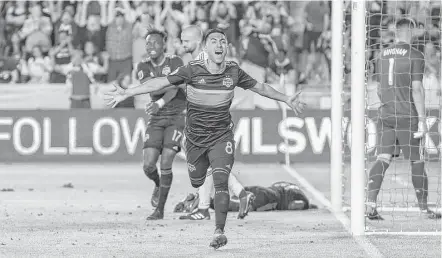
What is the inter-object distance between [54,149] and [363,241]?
1201 centimetres

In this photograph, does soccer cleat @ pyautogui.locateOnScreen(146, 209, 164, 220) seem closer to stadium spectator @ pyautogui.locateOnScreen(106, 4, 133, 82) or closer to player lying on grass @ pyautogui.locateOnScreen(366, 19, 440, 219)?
player lying on grass @ pyautogui.locateOnScreen(366, 19, 440, 219)

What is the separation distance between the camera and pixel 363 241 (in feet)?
32.0

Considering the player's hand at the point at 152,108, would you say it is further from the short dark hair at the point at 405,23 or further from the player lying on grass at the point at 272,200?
the short dark hair at the point at 405,23

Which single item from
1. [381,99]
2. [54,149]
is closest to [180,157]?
[54,149]

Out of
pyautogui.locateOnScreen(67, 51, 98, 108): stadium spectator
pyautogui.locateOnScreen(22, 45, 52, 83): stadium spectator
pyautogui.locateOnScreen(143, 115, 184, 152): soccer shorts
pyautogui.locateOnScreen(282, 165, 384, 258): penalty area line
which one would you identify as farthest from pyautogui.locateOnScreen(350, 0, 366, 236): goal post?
pyautogui.locateOnScreen(22, 45, 52, 83): stadium spectator

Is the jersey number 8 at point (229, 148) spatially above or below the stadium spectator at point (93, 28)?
below

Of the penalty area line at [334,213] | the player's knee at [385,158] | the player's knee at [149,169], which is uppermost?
the player's knee at [385,158]

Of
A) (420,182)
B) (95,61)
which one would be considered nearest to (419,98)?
(420,182)

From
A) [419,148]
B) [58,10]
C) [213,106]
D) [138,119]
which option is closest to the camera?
[213,106]

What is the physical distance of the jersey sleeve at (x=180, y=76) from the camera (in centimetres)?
942

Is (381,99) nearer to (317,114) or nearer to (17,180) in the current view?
(17,180)

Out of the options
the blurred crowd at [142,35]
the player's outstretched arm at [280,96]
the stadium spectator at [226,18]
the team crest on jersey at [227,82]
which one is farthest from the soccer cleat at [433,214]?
the stadium spectator at [226,18]

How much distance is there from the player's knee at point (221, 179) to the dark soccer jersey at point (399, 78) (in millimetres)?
2894

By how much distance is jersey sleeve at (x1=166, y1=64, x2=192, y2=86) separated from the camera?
371 inches
